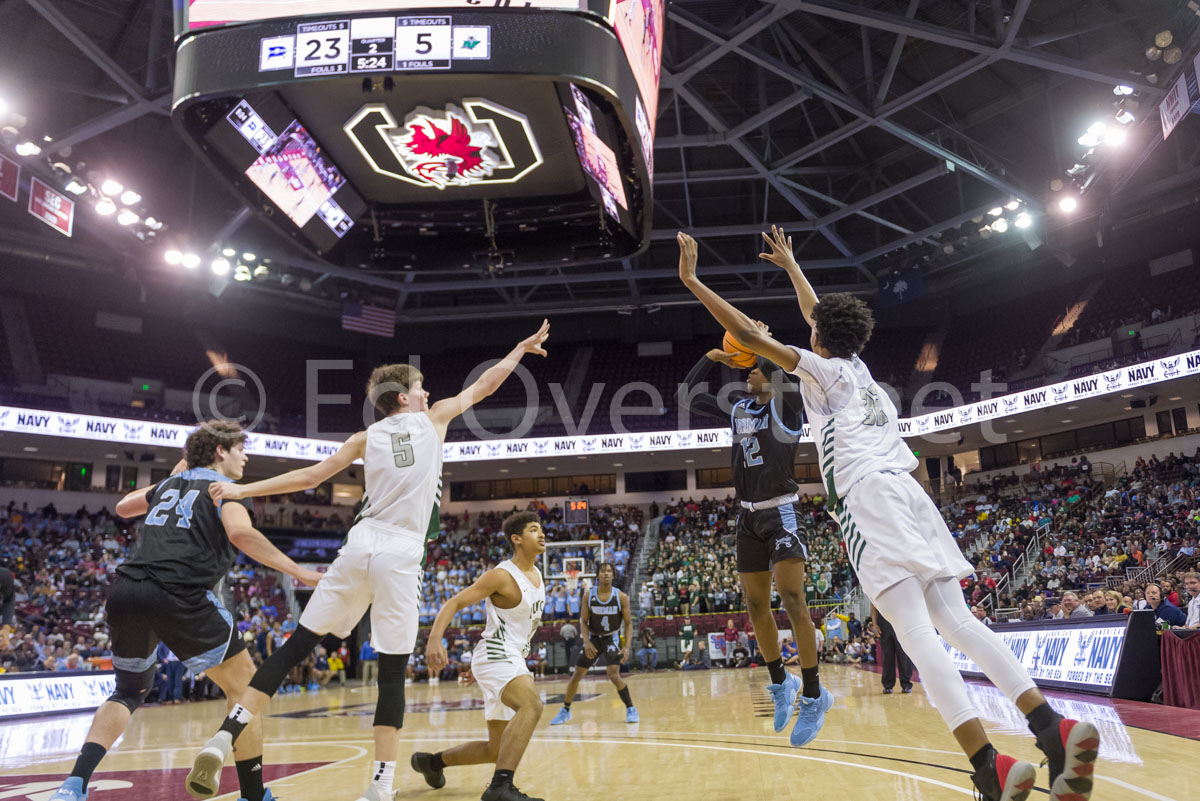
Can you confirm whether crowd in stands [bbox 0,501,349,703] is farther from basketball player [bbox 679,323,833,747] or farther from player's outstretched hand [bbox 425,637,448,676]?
basketball player [bbox 679,323,833,747]

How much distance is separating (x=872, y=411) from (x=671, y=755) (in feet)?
12.8

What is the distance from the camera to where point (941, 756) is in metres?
5.99

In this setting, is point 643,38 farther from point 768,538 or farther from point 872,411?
point 872,411

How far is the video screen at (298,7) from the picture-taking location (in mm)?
7305

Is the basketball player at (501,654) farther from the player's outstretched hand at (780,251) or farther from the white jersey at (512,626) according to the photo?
the player's outstretched hand at (780,251)

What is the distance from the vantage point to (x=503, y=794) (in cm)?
467

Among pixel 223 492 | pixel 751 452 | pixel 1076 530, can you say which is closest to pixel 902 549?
pixel 751 452

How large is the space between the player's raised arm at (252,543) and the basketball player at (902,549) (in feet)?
8.10

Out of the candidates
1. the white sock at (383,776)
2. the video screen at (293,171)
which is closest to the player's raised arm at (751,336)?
the white sock at (383,776)

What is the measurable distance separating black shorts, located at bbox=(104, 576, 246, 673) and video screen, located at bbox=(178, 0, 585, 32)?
16.8 ft

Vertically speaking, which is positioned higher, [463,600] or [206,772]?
[463,600]

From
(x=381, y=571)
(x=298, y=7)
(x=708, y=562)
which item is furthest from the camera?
(x=708, y=562)

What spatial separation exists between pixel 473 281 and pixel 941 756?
25.1 metres

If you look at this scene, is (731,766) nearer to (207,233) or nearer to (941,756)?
(941,756)
